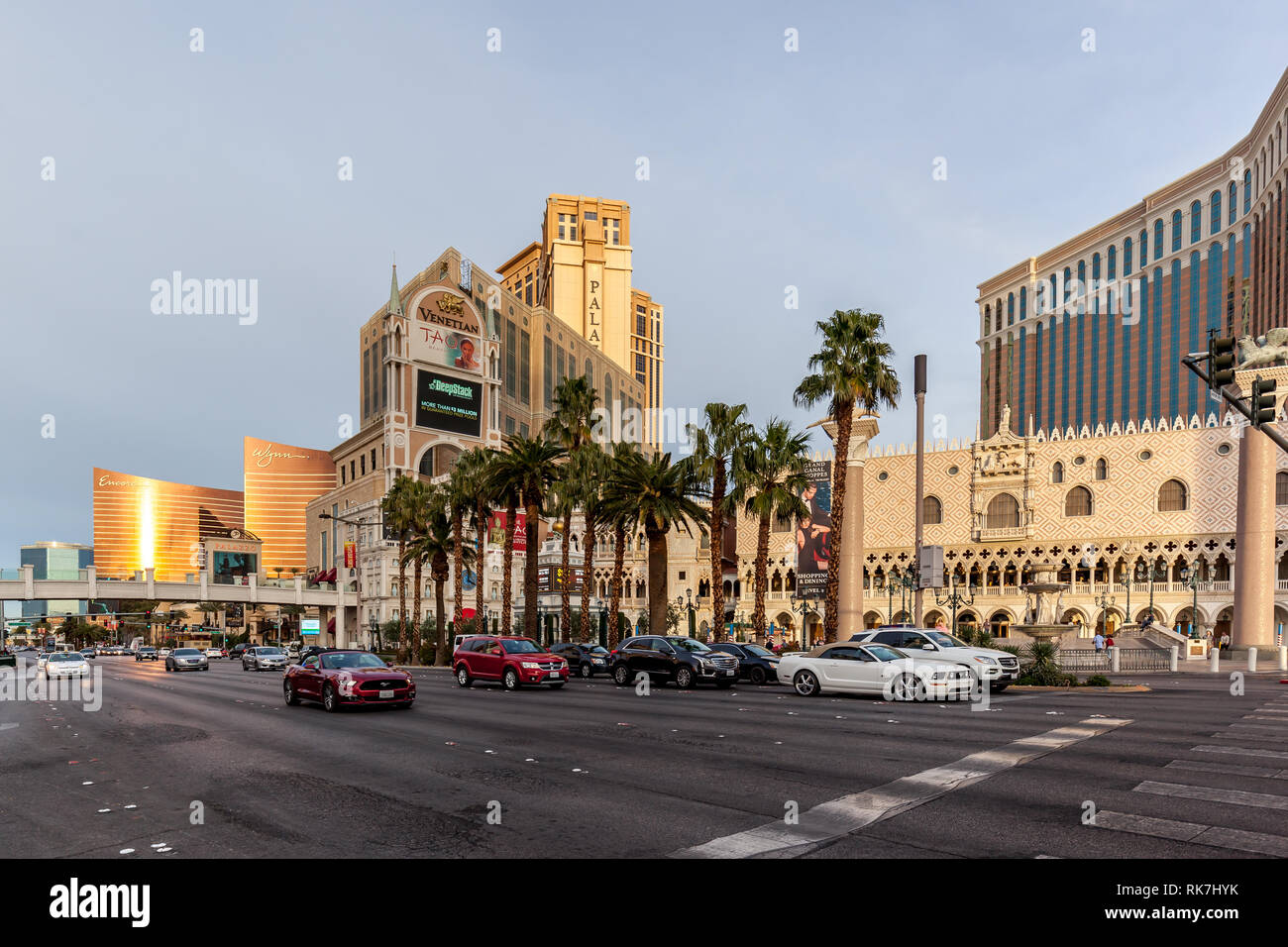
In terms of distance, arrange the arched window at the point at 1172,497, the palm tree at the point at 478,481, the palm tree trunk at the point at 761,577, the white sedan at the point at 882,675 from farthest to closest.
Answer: the arched window at the point at 1172,497 < the palm tree at the point at 478,481 < the palm tree trunk at the point at 761,577 < the white sedan at the point at 882,675

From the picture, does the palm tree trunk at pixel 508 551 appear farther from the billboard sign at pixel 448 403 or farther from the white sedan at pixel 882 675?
the billboard sign at pixel 448 403

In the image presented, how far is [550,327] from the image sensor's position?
135 metres

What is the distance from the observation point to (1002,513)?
2852 inches

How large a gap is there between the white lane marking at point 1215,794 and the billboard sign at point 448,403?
341ft

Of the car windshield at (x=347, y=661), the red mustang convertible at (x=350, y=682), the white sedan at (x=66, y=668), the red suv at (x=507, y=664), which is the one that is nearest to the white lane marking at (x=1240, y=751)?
the red mustang convertible at (x=350, y=682)

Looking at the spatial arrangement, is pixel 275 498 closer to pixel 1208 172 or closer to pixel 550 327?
pixel 550 327

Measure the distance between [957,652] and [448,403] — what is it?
315 ft

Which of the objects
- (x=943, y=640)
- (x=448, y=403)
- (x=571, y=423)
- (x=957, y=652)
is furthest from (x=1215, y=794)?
(x=448, y=403)

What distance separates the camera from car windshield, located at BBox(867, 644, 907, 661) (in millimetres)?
21166

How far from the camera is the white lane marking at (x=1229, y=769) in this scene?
10.2 meters

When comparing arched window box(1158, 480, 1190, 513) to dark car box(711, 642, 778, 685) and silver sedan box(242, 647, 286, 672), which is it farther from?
silver sedan box(242, 647, 286, 672)

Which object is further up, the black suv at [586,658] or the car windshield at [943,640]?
the car windshield at [943,640]

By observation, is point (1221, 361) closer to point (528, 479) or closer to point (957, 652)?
point (957, 652)

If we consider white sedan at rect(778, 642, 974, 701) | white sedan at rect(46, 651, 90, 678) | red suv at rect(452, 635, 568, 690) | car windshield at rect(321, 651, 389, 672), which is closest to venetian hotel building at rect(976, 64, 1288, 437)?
white sedan at rect(778, 642, 974, 701)
